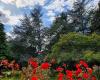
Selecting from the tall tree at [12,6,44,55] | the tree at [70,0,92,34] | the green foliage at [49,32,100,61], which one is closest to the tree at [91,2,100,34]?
the tree at [70,0,92,34]

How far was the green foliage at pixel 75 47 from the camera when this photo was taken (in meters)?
25.2

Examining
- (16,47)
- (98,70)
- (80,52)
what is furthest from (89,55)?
(16,47)

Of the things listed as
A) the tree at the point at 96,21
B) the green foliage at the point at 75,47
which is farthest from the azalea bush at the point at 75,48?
the tree at the point at 96,21

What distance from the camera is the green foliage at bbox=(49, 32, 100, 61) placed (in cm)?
2517

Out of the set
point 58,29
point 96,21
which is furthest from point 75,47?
point 96,21

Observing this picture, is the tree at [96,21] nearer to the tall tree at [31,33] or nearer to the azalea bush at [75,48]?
the tall tree at [31,33]

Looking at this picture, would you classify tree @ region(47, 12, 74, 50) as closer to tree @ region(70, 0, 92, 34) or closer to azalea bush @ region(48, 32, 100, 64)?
tree @ region(70, 0, 92, 34)

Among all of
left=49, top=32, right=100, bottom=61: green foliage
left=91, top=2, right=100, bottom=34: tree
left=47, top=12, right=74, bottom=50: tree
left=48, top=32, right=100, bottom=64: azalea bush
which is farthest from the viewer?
left=91, top=2, right=100, bottom=34: tree

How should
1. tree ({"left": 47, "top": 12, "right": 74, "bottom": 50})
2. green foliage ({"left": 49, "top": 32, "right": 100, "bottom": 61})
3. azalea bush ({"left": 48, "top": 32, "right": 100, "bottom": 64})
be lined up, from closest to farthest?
azalea bush ({"left": 48, "top": 32, "right": 100, "bottom": 64}) < green foliage ({"left": 49, "top": 32, "right": 100, "bottom": 61}) < tree ({"left": 47, "top": 12, "right": 74, "bottom": 50})

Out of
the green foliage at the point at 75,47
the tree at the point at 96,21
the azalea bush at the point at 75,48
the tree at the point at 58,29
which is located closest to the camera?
the azalea bush at the point at 75,48

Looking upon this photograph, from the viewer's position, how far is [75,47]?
85.5 ft

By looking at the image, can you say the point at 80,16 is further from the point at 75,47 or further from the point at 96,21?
the point at 75,47

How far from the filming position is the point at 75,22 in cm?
5128

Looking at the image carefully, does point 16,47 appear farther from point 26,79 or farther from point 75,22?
point 26,79
